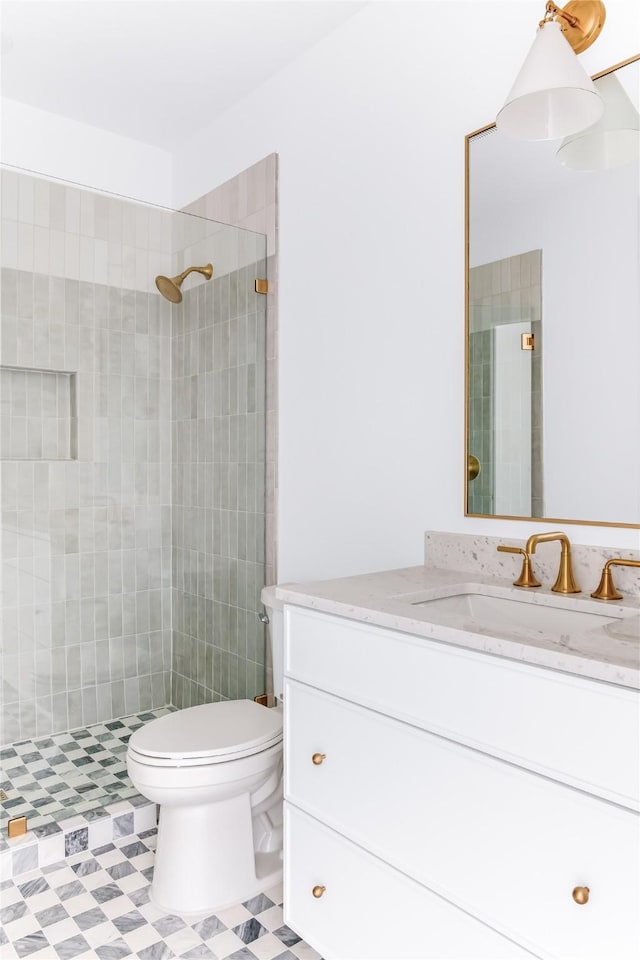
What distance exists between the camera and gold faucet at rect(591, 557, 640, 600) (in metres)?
1.41

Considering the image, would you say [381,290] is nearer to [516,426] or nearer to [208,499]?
[516,426]

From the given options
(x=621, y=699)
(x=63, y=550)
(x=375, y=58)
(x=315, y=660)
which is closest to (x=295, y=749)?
(x=315, y=660)

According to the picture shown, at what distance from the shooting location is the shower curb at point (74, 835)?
189 cm

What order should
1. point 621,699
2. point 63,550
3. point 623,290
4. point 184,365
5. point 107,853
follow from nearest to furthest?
point 621,699
point 623,290
point 107,853
point 63,550
point 184,365

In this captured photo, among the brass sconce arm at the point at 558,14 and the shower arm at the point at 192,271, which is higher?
the brass sconce arm at the point at 558,14

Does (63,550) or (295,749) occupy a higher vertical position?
(63,550)

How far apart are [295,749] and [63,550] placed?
1.08 meters

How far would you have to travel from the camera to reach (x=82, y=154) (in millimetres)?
2881

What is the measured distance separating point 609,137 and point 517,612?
1.05m

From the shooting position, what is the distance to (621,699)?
0.96 m

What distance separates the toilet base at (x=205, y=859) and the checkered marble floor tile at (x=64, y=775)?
16.1 inches

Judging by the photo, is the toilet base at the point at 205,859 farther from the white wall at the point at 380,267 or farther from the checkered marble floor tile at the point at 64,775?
the white wall at the point at 380,267

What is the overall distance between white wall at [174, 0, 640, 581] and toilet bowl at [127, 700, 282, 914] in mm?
642

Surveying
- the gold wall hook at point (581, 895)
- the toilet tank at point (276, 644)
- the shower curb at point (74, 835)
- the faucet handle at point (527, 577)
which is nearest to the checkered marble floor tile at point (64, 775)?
the shower curb at point (74, 835)
